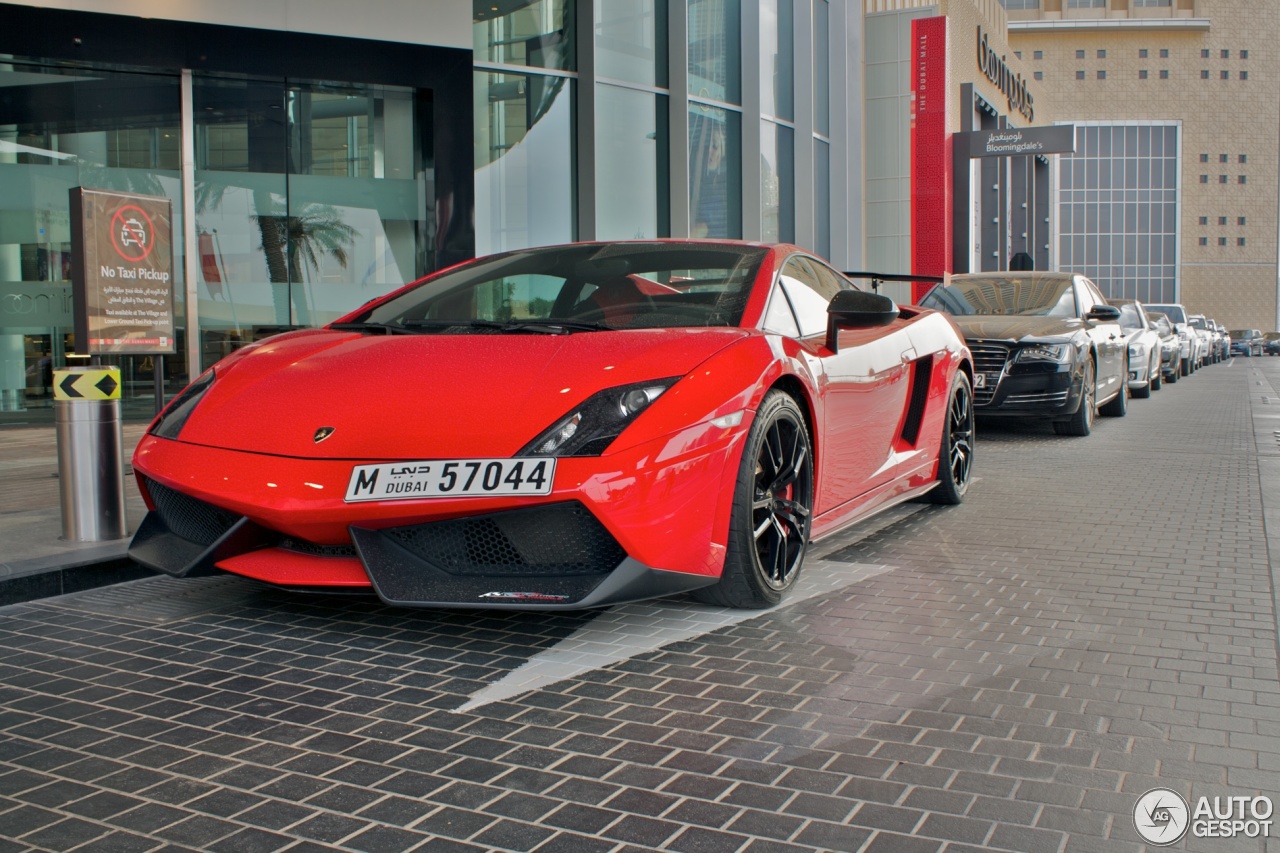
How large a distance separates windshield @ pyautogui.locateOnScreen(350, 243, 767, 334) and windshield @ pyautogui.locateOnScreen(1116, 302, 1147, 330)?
12664mm

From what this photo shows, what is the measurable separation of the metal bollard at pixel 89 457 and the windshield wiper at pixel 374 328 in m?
1.30

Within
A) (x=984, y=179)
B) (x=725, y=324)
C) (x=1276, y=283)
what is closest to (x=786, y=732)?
(x=725, y=324)

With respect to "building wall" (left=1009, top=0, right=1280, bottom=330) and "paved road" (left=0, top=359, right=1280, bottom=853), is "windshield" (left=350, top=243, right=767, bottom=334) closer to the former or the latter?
"paved road" (left=0, top=359, right=1280, bottom=853)

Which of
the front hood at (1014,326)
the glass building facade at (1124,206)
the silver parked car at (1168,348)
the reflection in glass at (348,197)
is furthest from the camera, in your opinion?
the glass building facade at (1124,206)

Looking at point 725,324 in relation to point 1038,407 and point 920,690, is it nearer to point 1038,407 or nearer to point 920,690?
point 920,690

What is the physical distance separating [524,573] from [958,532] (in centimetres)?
294

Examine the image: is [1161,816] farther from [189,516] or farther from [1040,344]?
[1040,344]

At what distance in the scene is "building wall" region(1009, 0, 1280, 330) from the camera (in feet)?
334

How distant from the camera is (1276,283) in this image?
10594cm

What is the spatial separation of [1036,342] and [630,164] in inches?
325


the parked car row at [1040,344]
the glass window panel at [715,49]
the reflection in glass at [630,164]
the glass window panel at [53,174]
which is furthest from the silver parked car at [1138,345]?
the glass window panel at [53,174]

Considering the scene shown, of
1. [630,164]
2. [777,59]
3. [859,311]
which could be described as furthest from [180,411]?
[777,59]

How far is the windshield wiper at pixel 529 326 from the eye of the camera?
411 cm

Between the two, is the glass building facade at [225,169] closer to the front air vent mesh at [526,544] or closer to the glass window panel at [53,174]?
the glass window panel at [53,174]
